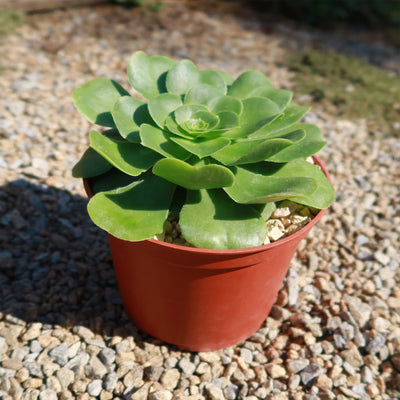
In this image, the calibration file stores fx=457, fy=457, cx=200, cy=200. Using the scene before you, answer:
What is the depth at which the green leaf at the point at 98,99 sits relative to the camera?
1.35 m

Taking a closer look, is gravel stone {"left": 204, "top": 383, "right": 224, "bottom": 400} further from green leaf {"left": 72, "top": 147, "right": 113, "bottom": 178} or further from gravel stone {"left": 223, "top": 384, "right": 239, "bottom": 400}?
green leaf {"left": 72, "top": 147, "right": 113, "bottom": 178}

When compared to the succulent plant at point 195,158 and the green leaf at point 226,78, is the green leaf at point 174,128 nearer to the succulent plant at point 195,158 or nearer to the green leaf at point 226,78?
the succulent plant at point 195,158

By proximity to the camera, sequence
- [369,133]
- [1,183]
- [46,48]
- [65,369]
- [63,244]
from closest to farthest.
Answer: [65,369] < [63,244] < [1,183] < [369,133] < [46,48]

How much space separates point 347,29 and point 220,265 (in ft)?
12.0

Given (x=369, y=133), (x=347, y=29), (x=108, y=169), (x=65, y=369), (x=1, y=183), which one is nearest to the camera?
(x=108, y=169)

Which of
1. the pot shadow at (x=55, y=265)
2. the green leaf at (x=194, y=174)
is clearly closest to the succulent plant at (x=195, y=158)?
the green leaf at (x=194, y=174)

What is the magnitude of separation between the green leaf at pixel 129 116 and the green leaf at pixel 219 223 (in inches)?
9.4

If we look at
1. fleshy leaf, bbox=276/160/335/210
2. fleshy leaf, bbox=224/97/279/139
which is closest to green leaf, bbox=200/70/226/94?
fleshy leaf, bbox=224/97/279/139

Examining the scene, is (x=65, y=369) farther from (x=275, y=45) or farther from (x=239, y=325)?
(x=275, y=45)

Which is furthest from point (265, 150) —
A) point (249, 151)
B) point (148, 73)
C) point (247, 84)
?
point (148, 73)

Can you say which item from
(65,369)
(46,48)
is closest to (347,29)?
(46,48)

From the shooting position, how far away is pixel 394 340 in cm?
167

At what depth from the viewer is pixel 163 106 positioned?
132 centimetres

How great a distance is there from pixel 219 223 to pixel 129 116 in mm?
416
